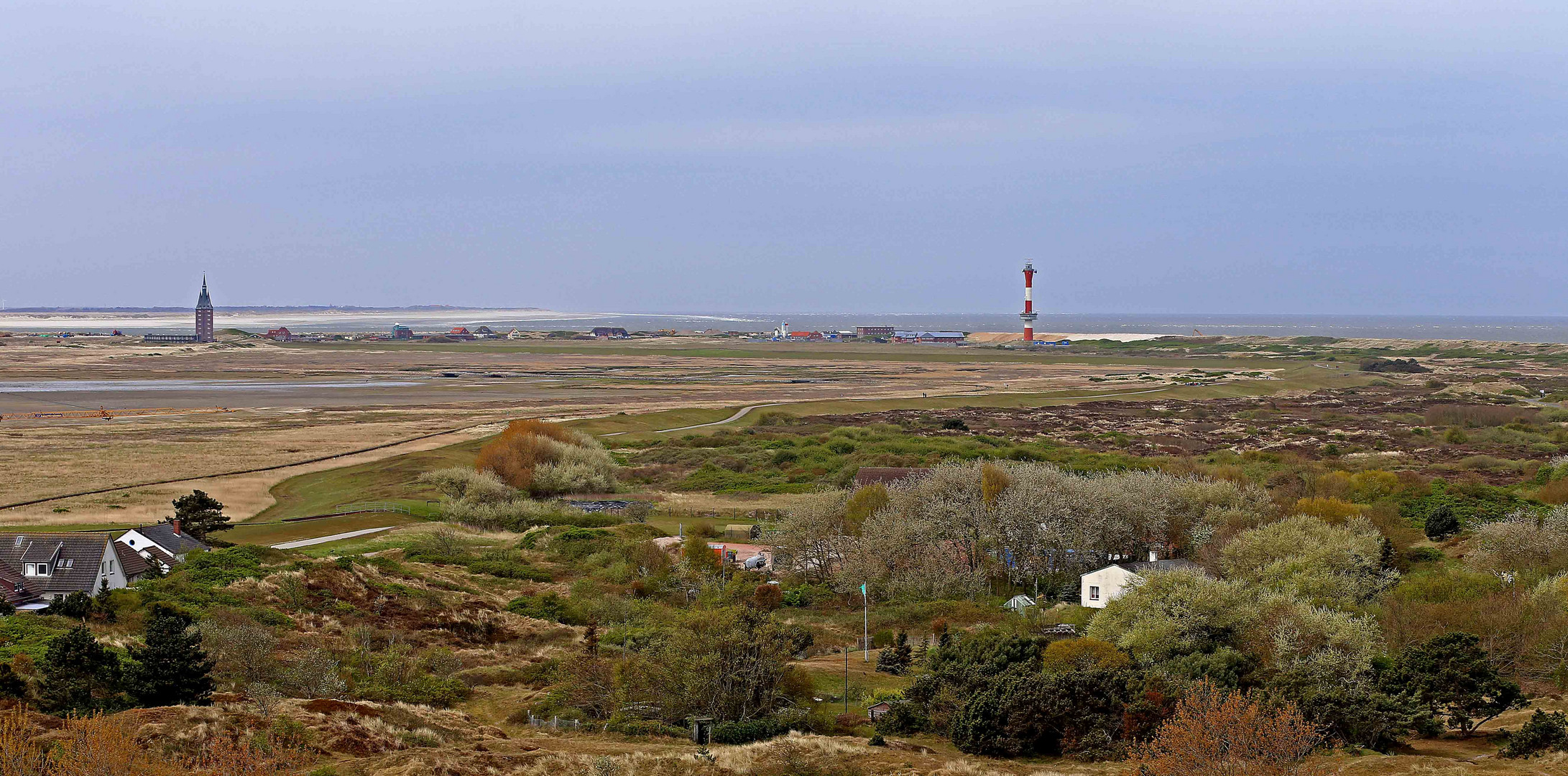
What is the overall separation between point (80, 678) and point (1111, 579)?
22919mm

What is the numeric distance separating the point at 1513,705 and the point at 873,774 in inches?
513

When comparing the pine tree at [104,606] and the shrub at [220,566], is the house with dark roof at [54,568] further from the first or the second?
the shrub at [220,566]

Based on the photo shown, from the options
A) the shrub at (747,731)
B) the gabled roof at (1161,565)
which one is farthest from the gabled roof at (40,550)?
the gabled roof at (1161,565)

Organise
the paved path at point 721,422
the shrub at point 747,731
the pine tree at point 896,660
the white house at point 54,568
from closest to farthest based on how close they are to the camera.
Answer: the shrub at point 747,731 → the pine tree at point 896,660 → the white house at point 54,568 → the paved path at point 721,422

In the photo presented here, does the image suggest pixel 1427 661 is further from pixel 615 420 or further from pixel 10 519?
pixel 615 420

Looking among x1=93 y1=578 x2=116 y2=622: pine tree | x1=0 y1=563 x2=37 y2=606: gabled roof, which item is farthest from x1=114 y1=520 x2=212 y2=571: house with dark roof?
x1=93 y1=578 x2=116 y2=622: pine tree

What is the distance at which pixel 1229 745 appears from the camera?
49.0ft

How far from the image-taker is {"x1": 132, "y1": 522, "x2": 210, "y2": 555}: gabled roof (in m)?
33.0

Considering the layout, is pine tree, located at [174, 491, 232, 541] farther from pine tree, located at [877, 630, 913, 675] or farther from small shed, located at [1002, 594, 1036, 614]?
small shed, located at [1002, 594, 1036, 614]

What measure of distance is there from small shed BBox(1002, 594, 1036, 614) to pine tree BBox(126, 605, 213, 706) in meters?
19.2

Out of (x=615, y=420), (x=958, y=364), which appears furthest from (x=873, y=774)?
(x=958, y=364)

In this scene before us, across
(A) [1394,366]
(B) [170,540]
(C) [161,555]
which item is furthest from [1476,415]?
(C) [161,555]

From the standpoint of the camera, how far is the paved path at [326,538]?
1542 inches

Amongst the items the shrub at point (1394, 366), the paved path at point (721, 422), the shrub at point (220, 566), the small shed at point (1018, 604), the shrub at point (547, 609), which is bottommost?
the shrub at point (547, 609)
